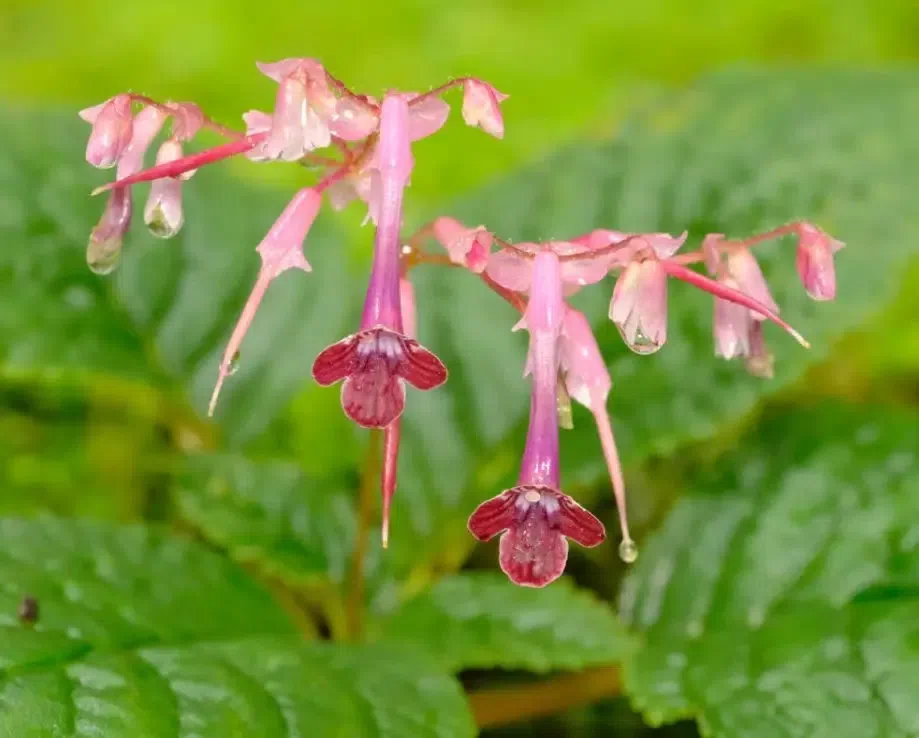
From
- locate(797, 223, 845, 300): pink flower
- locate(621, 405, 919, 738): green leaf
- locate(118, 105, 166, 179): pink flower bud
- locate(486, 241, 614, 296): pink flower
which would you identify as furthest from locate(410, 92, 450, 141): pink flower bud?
locate(621, 405, 919, 738): green leaf

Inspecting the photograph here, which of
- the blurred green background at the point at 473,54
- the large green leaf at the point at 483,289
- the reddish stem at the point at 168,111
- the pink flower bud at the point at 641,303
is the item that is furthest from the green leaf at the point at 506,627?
the blurred green background at the point at 473,54

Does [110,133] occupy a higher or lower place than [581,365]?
higher

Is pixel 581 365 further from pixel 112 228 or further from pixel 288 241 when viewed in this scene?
pixel 112 228

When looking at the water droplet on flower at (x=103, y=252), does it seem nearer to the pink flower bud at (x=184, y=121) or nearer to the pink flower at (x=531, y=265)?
the pink flower bud at (x=184, y=121)

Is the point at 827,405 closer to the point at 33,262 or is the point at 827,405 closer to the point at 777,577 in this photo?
the point at 777,577

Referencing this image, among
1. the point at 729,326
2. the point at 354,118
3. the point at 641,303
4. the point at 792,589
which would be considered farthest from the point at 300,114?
the point at 792,589
